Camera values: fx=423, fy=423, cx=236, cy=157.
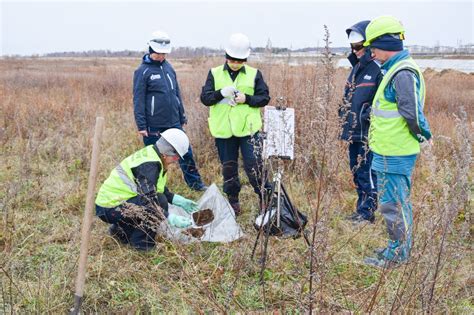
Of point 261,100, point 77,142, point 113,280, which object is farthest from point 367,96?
point 77,142

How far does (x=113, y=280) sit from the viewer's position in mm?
2875

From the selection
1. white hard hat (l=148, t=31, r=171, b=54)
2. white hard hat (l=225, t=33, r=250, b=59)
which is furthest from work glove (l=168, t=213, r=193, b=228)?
white hard hat (l=148, t=31, r=171, b=54)

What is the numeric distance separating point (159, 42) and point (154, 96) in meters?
0.55

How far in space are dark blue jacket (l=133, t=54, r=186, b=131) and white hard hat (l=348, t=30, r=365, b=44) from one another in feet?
6.22

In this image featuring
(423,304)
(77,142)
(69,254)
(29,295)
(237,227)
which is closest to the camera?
(423,304)

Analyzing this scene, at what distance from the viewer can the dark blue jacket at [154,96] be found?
4.36 meters

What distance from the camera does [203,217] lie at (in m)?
3.44

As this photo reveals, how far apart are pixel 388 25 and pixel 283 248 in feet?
5.73

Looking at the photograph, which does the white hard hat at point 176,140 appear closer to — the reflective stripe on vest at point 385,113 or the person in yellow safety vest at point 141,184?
the person in yellow safety vest at point 141,184

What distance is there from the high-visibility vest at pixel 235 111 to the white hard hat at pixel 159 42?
0.68 meters

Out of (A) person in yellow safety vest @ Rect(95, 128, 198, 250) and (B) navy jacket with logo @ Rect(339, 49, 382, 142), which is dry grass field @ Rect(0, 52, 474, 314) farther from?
(B) navy jacket with logo @ Rect(339, 49, 382, 142)

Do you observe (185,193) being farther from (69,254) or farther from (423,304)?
(423,304)

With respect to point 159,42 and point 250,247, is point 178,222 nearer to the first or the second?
point 250,247

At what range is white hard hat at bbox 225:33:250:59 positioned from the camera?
371cm
